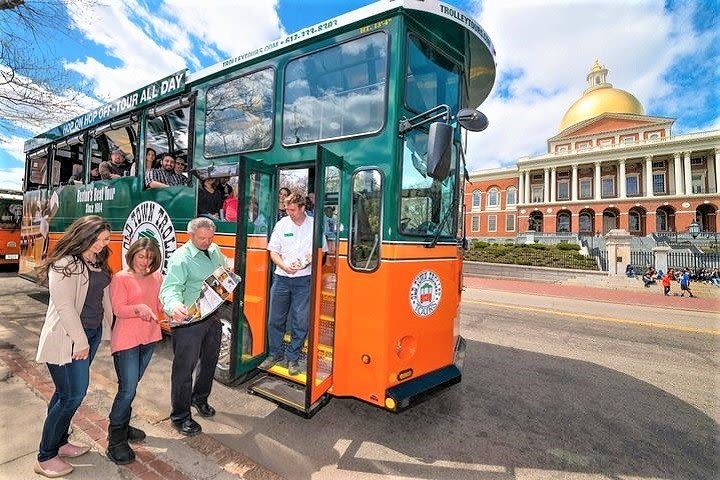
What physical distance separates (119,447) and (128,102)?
16.4 ft

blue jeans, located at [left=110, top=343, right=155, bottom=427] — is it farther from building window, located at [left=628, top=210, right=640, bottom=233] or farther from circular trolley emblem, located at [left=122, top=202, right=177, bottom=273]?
building window, located at [left=628, top=210, right=640, bottom=233]

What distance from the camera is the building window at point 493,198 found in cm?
5394

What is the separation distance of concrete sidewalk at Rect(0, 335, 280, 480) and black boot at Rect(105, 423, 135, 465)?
46 mm

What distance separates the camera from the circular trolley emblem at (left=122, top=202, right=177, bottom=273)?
15.5 ft

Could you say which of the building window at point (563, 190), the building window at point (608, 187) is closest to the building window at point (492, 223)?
the building window at point (563, 190)

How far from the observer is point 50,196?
7703 mm

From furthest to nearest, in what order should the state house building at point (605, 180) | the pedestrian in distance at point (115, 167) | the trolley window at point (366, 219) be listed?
the state house building at point (605, 180) < the pedestrian in distance at point (115, 167) < the trolley window at point (366, 219)

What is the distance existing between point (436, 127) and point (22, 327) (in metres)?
8.17

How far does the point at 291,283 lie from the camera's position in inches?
145

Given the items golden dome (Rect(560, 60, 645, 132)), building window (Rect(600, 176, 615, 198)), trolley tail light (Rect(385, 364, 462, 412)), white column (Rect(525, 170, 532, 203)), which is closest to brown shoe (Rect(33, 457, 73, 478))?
trolley tail light (Rect(385, 364, 462, 412))

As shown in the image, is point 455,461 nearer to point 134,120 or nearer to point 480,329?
point 480,329

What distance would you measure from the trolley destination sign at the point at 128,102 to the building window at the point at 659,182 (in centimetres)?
5730

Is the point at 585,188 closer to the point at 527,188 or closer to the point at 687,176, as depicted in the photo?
the point at 527,188

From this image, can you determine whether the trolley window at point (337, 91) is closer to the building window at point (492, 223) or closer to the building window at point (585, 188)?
the building window at point (492, 223)
